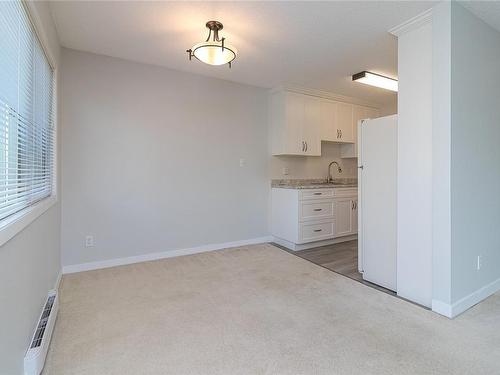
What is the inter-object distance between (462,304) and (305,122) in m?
3.10

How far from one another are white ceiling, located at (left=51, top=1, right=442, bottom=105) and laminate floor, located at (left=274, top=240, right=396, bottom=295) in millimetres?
2451

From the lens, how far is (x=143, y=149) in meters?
3.45

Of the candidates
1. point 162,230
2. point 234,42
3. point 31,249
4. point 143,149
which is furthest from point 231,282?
point 234,42

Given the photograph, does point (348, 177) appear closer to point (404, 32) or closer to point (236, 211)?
point (236, 211)

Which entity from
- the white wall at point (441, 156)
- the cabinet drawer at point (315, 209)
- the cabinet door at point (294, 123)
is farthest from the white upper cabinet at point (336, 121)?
the white wall at point (441, 156)

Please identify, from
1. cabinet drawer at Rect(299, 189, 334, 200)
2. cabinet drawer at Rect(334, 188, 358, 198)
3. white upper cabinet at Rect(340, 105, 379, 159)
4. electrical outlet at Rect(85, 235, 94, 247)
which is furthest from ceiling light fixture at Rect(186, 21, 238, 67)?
white upper cabinet at Rect(340, 105, 379, 159)

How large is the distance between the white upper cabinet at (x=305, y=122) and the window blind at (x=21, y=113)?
2924 mm

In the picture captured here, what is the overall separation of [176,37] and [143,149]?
4.52 ft

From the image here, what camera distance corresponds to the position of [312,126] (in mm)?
4527

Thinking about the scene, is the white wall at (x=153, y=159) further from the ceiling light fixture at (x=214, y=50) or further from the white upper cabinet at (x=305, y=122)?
the ceiling light fixture at (x=214, y=50)

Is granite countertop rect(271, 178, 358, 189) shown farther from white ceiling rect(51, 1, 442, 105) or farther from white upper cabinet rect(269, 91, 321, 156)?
white ceiling rect(51, 1, 442, 105)

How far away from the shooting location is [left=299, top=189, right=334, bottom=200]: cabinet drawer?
13.1 feet

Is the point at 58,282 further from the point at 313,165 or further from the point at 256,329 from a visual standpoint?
the point at 313,165

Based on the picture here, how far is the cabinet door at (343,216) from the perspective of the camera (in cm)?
432
